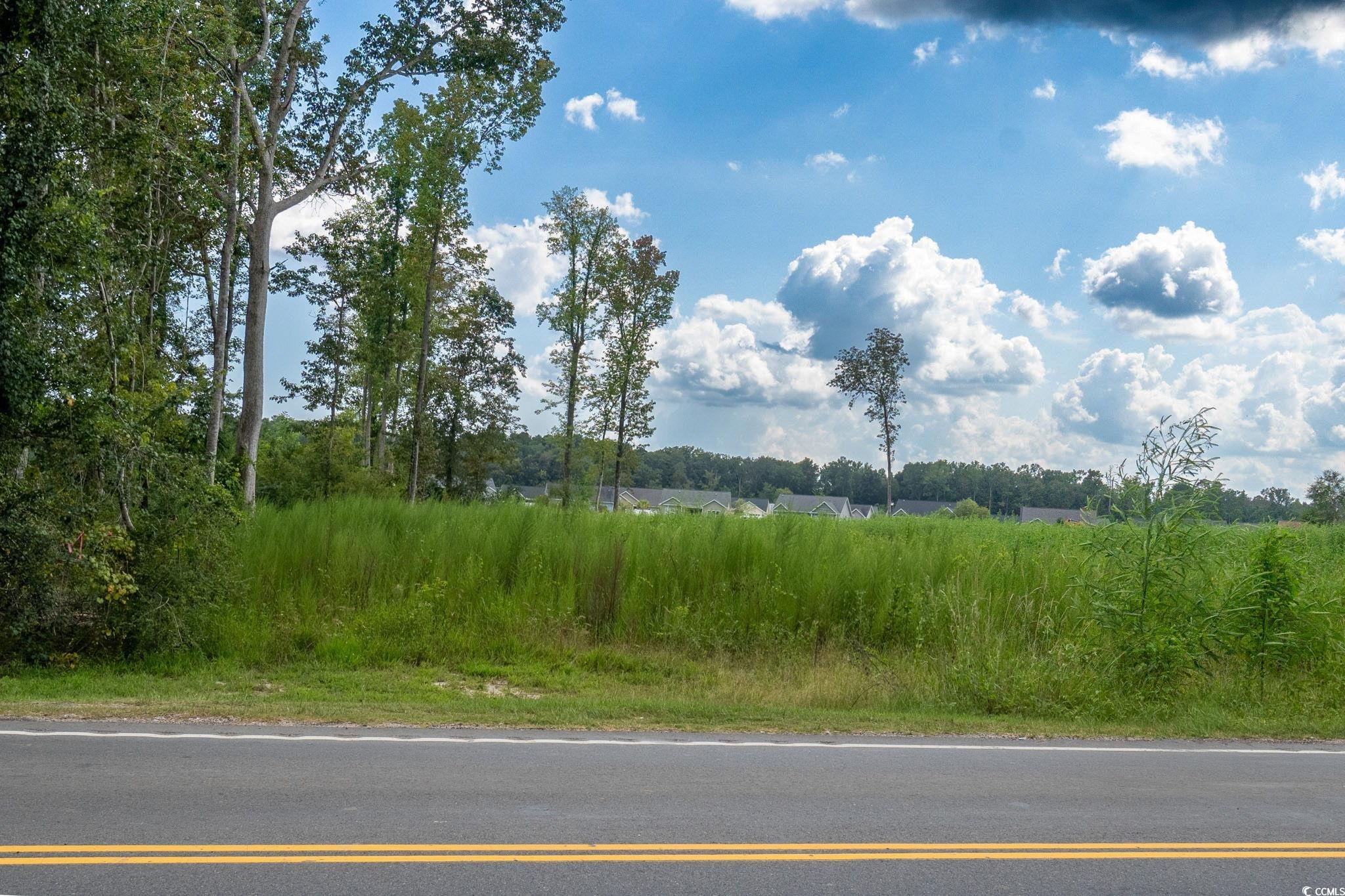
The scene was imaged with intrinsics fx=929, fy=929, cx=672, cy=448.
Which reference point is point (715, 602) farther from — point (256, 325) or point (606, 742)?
point (256, 325)

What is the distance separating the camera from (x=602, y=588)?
16.5 m

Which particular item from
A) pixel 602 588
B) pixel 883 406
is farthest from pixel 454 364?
pixel 602 588

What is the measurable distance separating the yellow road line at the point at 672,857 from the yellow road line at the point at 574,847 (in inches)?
2.9

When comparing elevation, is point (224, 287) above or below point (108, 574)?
above

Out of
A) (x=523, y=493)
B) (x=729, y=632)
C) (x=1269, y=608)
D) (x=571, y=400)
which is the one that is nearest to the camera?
(x=1269, y=608)

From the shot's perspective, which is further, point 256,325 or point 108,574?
point 256,325

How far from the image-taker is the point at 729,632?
15.8 m

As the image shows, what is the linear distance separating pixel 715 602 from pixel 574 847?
10.4 meters

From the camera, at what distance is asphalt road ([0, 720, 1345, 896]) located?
5480 millimetres

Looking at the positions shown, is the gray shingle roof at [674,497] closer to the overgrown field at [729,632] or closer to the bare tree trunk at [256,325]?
the overgrown field at [729,632]

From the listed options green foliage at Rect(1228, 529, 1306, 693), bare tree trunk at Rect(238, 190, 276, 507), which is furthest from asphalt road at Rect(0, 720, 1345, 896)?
bare tree trunk at Rect(238, 190, 276, 507)

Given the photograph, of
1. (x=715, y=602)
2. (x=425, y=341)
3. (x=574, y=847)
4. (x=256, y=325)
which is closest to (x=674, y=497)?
(x=715, y=602)

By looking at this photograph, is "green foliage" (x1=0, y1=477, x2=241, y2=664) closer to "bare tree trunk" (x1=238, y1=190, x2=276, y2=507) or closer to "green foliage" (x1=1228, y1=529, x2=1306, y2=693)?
"bare tree trunk" (x1=238, y1=190, x2=276, y2=507)

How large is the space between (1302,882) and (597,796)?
468cm
